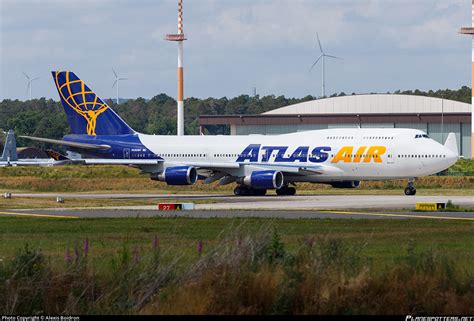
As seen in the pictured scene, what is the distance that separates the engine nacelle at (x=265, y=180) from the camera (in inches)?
2453

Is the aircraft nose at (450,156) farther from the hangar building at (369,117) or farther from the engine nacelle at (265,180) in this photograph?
the hangar building at (369,117)

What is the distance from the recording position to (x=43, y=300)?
64.2ft

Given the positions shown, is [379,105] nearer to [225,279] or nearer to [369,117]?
[369,117]

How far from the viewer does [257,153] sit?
6594 centimetres

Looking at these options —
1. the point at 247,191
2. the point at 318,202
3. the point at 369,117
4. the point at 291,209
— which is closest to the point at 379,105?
the point at 369,117

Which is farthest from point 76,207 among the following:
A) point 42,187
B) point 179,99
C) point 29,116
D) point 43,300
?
point 29,116

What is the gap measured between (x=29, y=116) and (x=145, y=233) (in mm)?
142799

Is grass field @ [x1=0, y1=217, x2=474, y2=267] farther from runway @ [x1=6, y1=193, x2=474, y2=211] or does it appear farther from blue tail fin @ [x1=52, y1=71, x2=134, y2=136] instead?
blue tail fin @ [x1=52, y1=71, x2=134, y2=136]

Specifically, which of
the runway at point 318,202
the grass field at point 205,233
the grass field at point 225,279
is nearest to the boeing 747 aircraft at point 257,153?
the runway at point 318,202

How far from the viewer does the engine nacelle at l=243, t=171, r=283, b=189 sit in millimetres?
62312

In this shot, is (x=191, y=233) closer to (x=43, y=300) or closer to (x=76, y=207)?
(x=43, y=300)

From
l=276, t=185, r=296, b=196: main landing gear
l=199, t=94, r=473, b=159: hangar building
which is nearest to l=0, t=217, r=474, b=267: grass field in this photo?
l=276, t=185, r=296, b=196: main landing gear

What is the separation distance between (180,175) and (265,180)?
4996 millimetres

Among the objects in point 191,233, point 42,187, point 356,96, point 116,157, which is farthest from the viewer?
point 356,96
